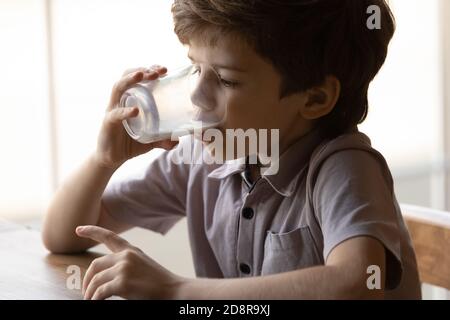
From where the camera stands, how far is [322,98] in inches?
38.9

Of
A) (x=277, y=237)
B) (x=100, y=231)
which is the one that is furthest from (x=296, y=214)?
(x=100, y=231)

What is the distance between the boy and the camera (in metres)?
0.80

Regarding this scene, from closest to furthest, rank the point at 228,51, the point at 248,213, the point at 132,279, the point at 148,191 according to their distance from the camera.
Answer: the point at 132,279 < the point at 228,51 < the point at 248,213 < the point at 148,191

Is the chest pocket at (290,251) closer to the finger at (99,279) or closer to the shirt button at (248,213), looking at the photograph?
the shirt button at (248,213)

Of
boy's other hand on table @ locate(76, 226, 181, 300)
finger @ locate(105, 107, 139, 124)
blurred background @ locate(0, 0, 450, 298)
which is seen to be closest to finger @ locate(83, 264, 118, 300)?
boy's other hand on table @ locate(76, 226, 181, 300)

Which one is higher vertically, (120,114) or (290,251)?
(120,114)

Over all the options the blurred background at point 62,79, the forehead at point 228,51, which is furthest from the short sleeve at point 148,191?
the blurred background at point 62,79

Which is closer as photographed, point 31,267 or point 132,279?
point 132,279

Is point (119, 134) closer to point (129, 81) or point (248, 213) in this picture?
point (129, 81)

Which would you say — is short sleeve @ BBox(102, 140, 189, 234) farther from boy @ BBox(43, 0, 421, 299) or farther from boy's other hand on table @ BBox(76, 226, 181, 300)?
boy's other hand on table @ BBox(76, 226, 181, 300)

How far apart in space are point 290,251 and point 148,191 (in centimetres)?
28

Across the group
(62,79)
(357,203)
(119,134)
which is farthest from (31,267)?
(62,79)
